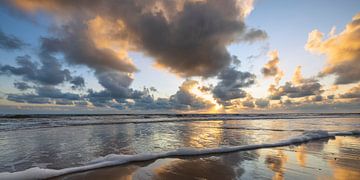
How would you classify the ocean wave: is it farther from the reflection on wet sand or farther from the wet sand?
the reflection on wet sand

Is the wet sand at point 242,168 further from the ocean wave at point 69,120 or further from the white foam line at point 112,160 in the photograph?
the ocean wave at point 69,120

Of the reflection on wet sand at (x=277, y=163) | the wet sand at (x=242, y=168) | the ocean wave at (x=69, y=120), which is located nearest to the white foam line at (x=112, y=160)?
the wet sand at (x=242, y=168)

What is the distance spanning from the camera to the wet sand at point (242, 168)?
569 cm

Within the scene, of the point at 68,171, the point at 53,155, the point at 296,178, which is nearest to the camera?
the point at 296,178

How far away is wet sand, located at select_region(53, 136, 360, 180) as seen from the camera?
5688 mm

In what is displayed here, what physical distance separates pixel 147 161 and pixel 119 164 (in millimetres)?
957

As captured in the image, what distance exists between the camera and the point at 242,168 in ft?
21.3

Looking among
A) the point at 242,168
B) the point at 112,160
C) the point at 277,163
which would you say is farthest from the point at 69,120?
the point at 277,163

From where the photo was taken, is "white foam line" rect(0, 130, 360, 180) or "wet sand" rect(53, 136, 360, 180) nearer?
"white foam line" rect(0, 130, 360, 180)

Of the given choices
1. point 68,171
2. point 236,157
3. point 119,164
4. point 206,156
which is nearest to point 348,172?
point 236,157

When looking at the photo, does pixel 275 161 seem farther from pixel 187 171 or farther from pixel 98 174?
pixel 98 174

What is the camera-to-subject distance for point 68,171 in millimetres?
5953

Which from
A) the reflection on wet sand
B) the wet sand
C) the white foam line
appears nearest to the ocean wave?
the white foam line

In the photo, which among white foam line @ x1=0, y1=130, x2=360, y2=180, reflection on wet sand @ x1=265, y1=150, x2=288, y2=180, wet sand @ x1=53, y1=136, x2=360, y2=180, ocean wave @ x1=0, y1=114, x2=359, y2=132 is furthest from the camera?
ocean wave @ x1=0, y1=114, x2=359, y2=132
